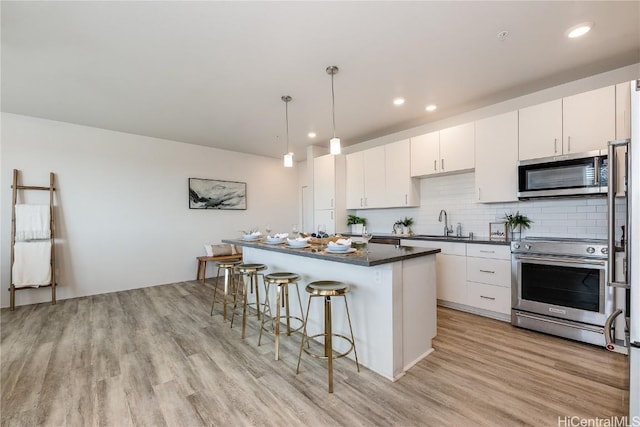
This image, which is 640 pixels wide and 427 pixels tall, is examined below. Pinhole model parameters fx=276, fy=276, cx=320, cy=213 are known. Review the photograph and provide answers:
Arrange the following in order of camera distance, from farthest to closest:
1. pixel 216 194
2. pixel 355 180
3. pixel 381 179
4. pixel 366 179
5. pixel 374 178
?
1. pixel 216 194
2. pixel 355 180
3. pixel 366 179
4. pixel 374 178
5. pixel 381 179

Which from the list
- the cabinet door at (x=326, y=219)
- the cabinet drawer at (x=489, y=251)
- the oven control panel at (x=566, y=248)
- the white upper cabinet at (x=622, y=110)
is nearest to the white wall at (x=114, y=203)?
the cabinet door at (x=326, y=219)

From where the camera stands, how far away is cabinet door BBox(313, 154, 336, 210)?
17.6 feet

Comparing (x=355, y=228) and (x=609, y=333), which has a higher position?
(x=355, y=228)

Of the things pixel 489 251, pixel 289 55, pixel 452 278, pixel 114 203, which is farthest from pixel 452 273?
pixel 114 203

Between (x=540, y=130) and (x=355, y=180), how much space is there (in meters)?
2.86

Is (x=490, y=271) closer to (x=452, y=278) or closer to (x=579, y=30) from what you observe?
(x=452, y=278)

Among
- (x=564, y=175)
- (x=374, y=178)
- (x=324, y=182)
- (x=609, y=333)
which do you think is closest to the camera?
(x=609, y=333)

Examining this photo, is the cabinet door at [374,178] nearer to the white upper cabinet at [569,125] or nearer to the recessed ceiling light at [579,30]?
the white upper cabinet at [569,125]

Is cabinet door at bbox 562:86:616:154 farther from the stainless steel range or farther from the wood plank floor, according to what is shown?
the wood plank floor

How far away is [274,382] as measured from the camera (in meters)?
2.10

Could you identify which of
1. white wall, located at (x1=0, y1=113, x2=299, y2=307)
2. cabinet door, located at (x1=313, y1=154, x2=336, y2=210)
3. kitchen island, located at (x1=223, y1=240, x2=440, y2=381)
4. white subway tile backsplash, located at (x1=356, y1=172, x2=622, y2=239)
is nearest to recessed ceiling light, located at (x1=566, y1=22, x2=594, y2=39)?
white subway tile backsplash, located at (x1=356, y1=172, x2=622, y2=239)

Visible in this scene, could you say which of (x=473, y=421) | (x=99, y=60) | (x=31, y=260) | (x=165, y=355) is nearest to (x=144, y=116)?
(x=99, y=60)

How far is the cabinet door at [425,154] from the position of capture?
13.3 feet

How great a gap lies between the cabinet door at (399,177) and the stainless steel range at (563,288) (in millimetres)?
1740
